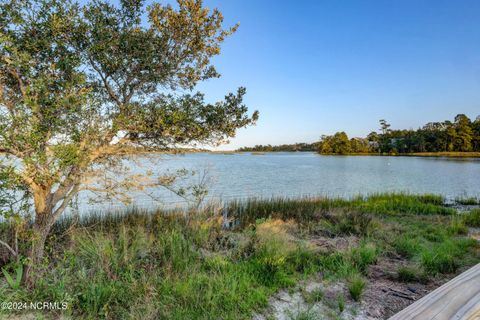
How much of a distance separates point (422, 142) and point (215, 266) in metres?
101

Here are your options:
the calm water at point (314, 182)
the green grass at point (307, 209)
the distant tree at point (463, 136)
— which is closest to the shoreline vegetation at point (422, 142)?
the distant tree at point (463, 136)

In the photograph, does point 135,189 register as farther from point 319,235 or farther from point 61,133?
point 319,235

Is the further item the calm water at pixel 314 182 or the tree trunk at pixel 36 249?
the calm water at pixel 314 182

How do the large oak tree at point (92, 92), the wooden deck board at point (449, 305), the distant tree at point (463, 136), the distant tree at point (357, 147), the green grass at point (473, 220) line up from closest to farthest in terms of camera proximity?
the wooden deck board at point (449, 305) → the large oak tree at point (92, 92) → the green grass at point (473, 220) → the distant tree at point (463, 136) → the distant tree at point (357, 147)

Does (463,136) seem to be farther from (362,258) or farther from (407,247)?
(362,258)

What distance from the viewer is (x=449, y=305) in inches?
50.1

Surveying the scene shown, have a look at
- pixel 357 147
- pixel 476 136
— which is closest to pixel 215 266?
pixel 476 136

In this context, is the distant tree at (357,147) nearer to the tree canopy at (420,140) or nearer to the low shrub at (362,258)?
the tree canopy at (420,140)

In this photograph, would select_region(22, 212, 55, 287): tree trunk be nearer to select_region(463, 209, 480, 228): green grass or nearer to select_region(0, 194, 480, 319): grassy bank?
select_region(0, 194, 480, 319): grassy bank

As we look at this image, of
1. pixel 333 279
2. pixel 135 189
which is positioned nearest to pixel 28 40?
pixel 135 189

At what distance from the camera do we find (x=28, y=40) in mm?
3527

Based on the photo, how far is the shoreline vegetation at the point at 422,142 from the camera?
256ft

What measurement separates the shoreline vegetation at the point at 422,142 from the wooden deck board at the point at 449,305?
94.8m

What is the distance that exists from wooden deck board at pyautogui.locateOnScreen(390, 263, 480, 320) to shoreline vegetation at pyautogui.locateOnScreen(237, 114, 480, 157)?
311 feet
